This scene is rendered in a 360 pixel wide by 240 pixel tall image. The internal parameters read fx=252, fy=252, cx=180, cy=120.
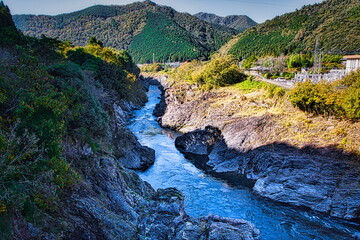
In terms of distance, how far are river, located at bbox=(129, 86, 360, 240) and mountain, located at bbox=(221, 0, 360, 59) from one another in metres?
52.4

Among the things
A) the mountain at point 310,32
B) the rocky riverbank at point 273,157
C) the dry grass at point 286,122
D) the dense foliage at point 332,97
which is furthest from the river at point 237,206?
the mountain at point 310,32

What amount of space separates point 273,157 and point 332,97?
902 centimetres

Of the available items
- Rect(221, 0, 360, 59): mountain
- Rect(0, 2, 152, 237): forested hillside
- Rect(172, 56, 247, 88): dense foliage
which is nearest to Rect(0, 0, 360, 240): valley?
Rect(0, 2, 152, 237): forested hillside

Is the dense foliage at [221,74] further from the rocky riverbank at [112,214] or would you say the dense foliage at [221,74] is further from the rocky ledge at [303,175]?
the rocky riverbank at [112,214]

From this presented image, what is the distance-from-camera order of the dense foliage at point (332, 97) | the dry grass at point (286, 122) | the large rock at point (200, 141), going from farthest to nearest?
1. the large rock at point (200, 141)
2. the dense foliage at point (332, 97)
3. the dry grass at point (286, 122)

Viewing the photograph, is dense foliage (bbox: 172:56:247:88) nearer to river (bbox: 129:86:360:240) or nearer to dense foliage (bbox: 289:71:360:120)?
dense foliage (bbox: 289:71:360:120)

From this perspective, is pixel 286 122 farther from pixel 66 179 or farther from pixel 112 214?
pixel 66 179

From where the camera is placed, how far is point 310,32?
90.7m

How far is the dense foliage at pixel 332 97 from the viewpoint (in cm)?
2420

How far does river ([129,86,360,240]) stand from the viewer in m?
17.4

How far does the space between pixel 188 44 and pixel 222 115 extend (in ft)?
459

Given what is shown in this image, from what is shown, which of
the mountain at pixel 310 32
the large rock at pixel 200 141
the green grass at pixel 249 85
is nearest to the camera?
the large rock at pixel 200 141

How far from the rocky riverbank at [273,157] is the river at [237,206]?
3.89ft

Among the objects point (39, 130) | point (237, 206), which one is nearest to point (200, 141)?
point (237, 206)
